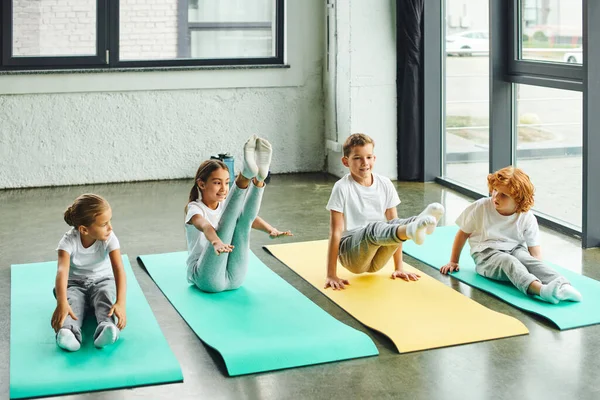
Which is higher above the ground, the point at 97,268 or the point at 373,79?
the point at 373,79

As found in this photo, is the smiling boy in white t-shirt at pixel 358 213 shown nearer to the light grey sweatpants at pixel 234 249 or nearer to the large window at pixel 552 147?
the light grey sweatpants at pixel 234 249

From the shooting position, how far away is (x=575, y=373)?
3199mm

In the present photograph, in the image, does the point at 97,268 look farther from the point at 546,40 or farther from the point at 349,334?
the point at 546,40

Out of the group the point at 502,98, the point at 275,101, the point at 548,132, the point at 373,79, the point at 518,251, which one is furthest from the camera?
the point at 275,101

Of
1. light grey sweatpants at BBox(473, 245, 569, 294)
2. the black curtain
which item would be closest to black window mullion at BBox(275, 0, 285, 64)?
the black curtain

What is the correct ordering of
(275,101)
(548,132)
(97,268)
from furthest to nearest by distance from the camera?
(275,101) → (548,132) → (97,268)

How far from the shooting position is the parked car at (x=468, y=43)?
6438 millimetres

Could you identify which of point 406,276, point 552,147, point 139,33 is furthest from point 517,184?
point 139,33

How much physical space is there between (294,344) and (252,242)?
1907 millimetres

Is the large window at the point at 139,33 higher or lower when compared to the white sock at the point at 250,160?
higher

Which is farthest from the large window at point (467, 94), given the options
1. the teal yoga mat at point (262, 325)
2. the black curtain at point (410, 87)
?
the teal yoga mat at point (262, 325)

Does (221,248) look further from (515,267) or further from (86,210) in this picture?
(515,267)

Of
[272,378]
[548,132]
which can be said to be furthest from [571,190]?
[272,378]

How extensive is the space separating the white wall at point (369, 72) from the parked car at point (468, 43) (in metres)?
0.50
